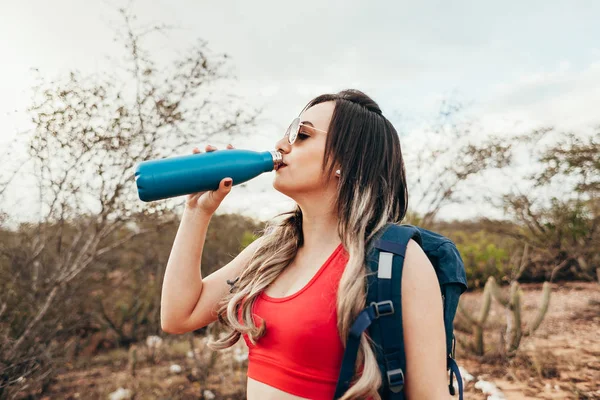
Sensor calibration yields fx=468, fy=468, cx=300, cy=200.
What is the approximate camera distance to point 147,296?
25.3 feet

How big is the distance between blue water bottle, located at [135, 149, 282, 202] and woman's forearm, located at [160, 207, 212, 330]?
0.59ft

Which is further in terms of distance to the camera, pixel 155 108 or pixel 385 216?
pixel 155 108

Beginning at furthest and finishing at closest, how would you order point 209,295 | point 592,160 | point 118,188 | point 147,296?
point 592,160, point 147,296, point 118,188, point 209,295

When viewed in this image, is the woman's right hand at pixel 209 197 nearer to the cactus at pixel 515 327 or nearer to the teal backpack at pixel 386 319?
the teal backpack at pixel 386 319

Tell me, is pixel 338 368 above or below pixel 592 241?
above

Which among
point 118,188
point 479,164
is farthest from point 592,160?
point 118,188

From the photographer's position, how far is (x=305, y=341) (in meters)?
1.53

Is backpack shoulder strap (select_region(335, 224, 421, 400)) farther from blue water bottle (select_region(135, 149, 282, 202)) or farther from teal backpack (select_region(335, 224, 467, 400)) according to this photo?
blue water bottle (select_region(135, 149, 282, 202))

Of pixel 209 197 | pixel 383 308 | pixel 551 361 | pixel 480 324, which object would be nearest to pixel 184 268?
pixel 209 197

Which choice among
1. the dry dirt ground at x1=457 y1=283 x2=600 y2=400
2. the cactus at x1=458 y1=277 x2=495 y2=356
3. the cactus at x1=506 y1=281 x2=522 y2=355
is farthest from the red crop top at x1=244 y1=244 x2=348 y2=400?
the cactus at x1=506 y1=281 x2=522 y2=355

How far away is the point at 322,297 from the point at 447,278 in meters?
0.42

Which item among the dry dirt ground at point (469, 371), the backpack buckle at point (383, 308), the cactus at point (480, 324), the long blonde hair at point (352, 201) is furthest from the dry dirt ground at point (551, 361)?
the backpack buckle at point (383, 308)

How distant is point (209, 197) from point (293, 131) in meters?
0.43

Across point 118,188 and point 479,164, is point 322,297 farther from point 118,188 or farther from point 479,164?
point 479,164
